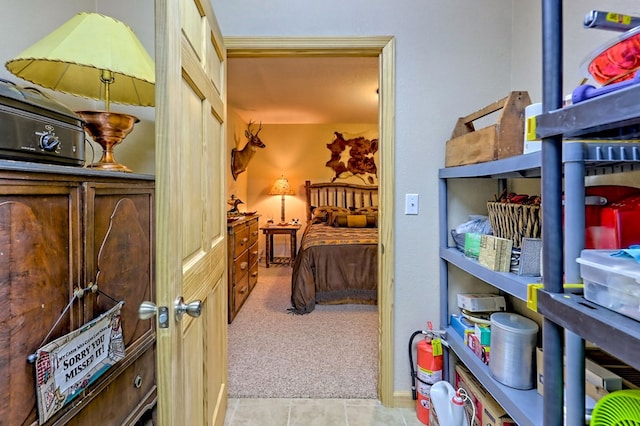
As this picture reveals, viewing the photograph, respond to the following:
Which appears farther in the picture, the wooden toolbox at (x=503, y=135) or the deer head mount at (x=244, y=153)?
the deer head mount at (x=244, y=153)

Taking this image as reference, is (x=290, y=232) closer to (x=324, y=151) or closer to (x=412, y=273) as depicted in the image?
(x=324, y=151)

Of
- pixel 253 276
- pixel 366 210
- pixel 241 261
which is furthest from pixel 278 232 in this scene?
pixel 241 261

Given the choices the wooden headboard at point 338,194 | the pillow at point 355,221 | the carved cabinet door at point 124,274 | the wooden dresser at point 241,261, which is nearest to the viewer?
the carved cabinet door at point 124,274

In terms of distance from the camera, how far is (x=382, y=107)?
193 centimetres

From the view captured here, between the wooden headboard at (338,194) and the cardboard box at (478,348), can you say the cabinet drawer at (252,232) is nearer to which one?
the wooden headboard at (338,194)

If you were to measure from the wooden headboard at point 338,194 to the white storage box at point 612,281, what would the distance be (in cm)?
551

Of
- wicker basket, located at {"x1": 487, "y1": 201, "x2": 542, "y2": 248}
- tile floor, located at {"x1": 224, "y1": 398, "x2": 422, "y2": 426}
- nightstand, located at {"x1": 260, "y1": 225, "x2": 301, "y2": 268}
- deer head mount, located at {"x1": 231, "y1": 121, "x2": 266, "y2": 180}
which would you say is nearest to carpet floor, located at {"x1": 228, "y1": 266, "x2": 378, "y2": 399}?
tile floor, located at {"x1": 224, "y1": 398, "x2": 422, "y2": 426}

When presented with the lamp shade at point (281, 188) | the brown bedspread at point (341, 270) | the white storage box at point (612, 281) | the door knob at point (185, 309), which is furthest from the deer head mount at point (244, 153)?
the white storage box at point (612, 281)

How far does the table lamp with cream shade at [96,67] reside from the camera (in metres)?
1.18

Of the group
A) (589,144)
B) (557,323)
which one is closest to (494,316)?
(557,323)

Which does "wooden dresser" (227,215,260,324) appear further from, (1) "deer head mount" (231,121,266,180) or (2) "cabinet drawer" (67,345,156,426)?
(2) "cabinet drawer" (67,345,156,426)

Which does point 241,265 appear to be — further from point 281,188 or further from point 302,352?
point 281,188

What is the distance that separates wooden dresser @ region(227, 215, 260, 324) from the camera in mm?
3318

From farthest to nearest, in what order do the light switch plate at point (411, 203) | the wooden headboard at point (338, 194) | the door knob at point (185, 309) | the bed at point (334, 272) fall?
the wooden headboard at point (338, 194), the bed at point (334, 272), the light switch plate at point (411, 203), the door knob at point (185, 309)
